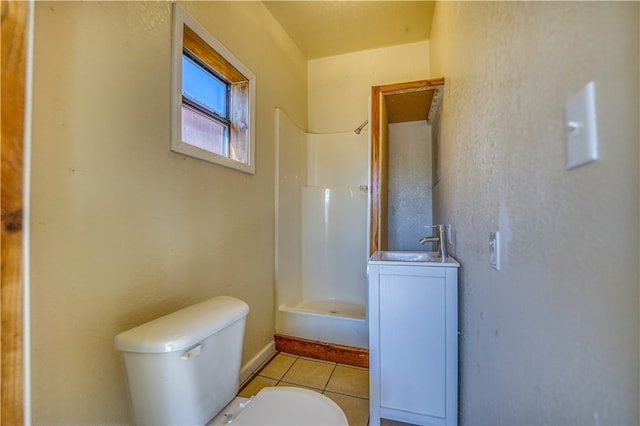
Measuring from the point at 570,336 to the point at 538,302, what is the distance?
11 centimetres

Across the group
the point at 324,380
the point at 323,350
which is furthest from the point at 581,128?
the point at 323,350

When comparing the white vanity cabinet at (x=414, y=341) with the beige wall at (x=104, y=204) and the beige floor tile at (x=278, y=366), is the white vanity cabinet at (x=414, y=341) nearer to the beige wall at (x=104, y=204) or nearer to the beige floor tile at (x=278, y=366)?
the beige floor tile at (x=278, y=366)

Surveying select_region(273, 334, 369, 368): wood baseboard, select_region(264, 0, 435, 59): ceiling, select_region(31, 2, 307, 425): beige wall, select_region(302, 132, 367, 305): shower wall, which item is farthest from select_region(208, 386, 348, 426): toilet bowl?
select_region(264, 0, 435, 59): ceiling

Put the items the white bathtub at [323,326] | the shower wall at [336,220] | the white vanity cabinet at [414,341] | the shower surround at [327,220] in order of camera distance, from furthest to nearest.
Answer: the shower wall at [336,220] → the shower surround at [327,220] → the white bathtub at [323,326] → the white vanity cabinet at [414,341]

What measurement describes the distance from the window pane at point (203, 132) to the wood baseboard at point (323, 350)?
1507mm

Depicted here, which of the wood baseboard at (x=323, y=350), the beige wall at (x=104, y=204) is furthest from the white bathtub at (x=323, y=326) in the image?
the beige wall at (x=104, y=204)

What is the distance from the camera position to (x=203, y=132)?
1611 mm

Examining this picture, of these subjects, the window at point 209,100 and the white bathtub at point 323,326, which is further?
the white bathtub at point 323,326

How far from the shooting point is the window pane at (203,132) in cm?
147

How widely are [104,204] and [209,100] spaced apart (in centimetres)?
97

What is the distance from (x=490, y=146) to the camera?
2.73 feet

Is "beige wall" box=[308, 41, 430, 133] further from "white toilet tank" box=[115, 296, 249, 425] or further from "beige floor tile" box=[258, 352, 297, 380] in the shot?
"white toilet tank" box=[115, 296, 249, 425]

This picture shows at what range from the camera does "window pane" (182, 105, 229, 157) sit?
4.83ft

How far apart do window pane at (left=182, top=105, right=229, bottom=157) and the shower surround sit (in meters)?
0.77
